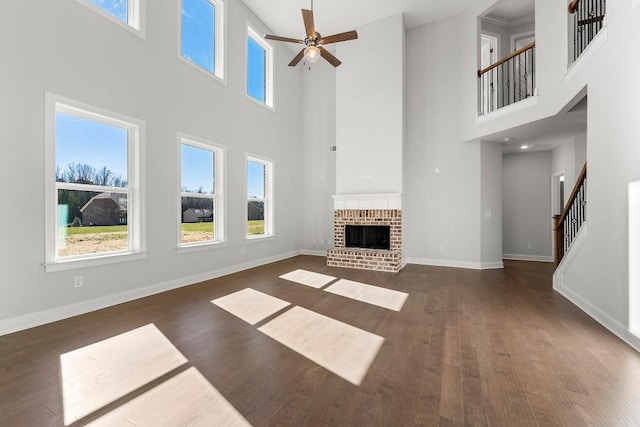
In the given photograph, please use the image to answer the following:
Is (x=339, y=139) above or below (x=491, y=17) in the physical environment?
below

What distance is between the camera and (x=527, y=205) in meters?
7.01

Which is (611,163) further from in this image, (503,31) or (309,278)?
(503,31)

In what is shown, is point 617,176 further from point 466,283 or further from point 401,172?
point 401,172

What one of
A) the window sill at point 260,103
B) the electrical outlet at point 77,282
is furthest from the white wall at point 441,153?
the electrical outlet at point 77,282

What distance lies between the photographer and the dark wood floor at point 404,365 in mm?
1609

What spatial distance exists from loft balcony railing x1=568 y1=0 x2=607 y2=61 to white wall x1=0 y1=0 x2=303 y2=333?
17.3 feet

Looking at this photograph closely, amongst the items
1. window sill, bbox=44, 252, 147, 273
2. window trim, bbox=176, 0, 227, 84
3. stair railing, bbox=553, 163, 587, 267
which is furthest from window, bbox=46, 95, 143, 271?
stair railing, bbox=553, 163, 587, 267

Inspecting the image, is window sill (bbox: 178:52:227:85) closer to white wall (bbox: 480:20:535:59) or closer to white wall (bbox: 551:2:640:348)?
white wall (bbox: 551:2:640:348)

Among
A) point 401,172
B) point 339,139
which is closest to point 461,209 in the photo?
point 401,172

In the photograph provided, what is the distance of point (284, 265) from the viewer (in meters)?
6.12

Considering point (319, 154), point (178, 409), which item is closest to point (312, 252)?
point (319, 154)

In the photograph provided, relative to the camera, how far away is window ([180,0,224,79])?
4.59m

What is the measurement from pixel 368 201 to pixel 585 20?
4031 mm

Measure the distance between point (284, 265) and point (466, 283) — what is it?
3.49m
